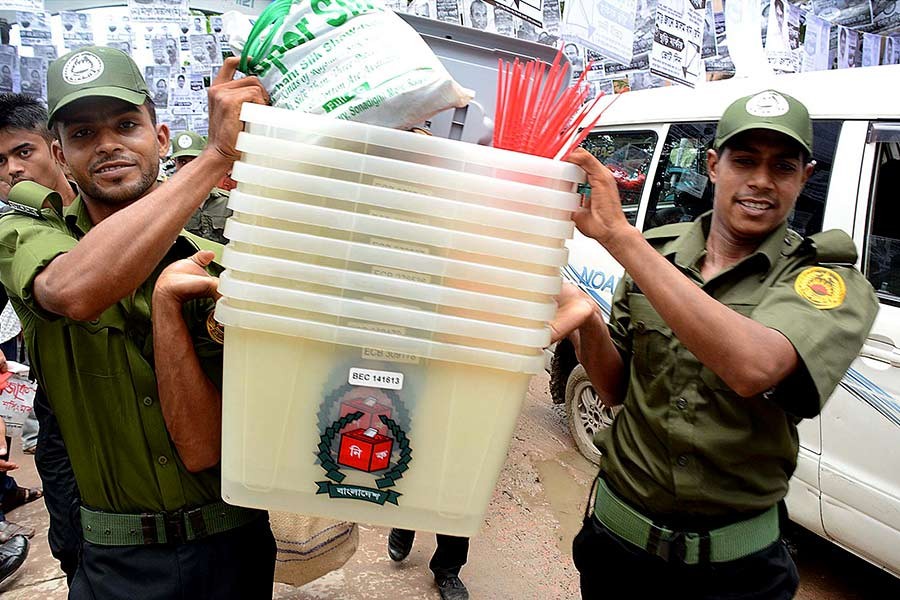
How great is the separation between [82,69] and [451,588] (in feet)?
7.49

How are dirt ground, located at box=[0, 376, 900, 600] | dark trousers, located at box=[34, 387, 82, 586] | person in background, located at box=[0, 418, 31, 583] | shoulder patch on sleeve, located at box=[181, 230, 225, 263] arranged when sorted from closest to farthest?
shoulder patch on sleeve, located at box=[181, 230, 225, 263] → dark trousers, located at box=[34, 387, 82, 586] → person in background, located at box=[0, 418, 31, 583] → dirt ground, located at box=[0, 376, 900, 600]

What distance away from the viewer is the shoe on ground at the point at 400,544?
2844mm

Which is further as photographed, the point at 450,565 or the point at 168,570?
the point at 450,565

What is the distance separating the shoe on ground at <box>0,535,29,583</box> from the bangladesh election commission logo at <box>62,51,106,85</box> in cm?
221

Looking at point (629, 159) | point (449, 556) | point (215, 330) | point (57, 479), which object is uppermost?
point (629, 159)

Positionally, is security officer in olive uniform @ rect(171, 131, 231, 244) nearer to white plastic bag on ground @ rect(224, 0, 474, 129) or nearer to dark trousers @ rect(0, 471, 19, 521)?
dark trousers @ rect(0, 471, 19, 521)

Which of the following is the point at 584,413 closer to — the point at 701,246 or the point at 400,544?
the point at 400,544

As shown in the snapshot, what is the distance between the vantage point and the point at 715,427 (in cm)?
147

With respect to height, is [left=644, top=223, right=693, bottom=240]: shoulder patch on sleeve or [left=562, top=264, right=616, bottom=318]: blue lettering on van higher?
[left=644, top=223, right=693, bottom=240]: shoulder patch on sleeve

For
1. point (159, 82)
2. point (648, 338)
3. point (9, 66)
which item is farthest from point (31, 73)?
point (648, 338)

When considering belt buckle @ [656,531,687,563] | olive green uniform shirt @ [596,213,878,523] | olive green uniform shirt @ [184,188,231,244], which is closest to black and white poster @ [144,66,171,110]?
olive green uniform shirt @ [184,188,231,244]

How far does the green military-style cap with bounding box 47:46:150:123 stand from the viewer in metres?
1.34

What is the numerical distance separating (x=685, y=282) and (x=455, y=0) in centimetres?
375

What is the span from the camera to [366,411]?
0.96 m
